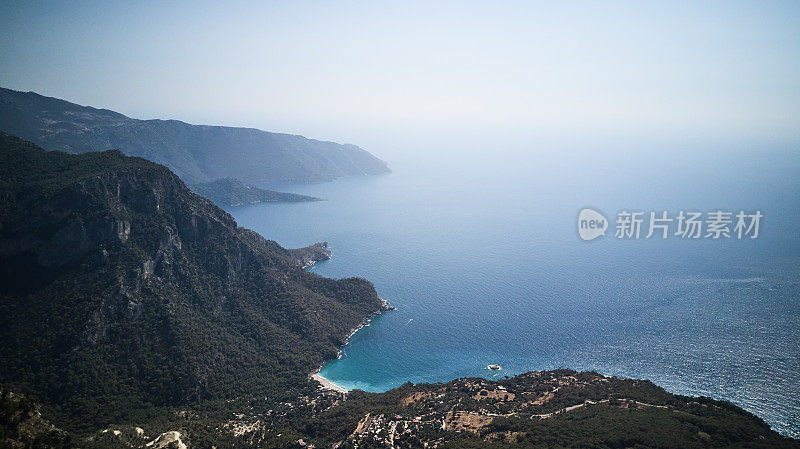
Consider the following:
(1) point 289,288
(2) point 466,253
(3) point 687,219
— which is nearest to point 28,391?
(1) point 289,288

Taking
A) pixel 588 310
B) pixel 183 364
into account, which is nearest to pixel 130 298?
pixel 183 364

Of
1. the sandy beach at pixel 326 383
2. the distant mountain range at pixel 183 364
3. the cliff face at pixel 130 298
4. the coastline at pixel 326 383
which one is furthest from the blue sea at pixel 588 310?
the cliff face at pixel 130 298

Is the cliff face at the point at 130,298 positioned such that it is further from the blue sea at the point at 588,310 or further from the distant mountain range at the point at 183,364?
the blue sea at the point at 588,310

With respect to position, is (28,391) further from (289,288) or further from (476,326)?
(476,326)

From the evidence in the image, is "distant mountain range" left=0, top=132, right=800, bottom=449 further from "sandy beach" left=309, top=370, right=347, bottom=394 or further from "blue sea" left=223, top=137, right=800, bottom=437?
"blue sea" left=223, top=137, right=800, bottom=437

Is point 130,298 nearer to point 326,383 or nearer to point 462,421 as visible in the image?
point 326,383

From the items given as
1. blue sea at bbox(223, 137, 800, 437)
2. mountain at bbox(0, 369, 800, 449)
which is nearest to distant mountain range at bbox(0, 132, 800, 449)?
mountain at bbox(0, 369, 800, 449)
